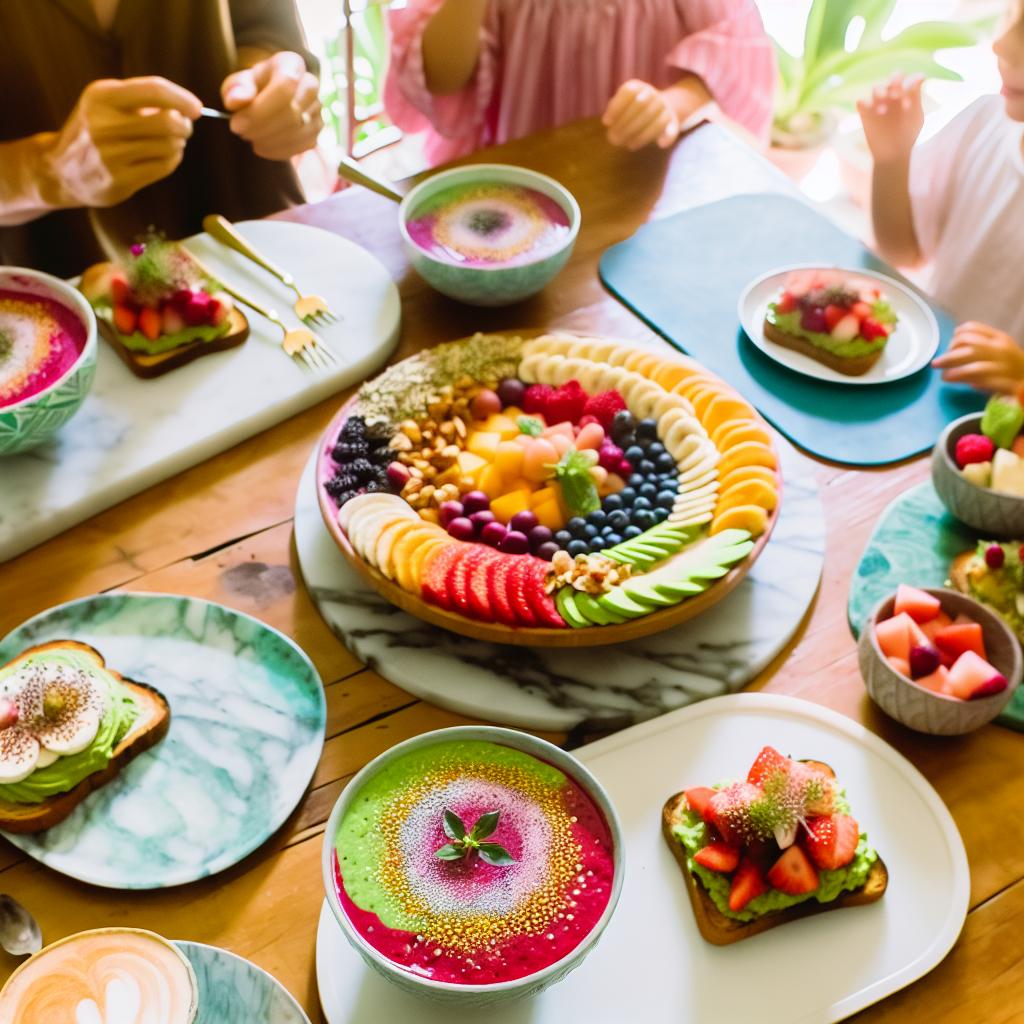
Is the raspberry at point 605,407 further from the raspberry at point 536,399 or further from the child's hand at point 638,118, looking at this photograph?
the child's hand at point 638,118

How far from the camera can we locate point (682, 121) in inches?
85.8

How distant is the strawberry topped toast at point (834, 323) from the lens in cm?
168

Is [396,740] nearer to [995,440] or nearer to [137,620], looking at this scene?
[137,620]

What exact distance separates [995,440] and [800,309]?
1.29ft

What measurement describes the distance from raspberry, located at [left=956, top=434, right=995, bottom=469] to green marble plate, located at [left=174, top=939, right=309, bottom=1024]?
1.03m

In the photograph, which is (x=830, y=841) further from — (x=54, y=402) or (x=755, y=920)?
(x=54, y=402)

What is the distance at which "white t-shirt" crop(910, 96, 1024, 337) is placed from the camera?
6.88 feet

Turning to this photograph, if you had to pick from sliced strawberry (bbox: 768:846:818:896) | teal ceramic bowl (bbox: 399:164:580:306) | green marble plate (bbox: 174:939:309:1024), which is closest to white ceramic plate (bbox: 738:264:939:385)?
teal ceramic bowl (bbox: 399:164:580:306)

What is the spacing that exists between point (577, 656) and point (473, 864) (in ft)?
1.25

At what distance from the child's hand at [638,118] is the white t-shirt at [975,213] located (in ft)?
1.85

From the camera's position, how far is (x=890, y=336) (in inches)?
69.1

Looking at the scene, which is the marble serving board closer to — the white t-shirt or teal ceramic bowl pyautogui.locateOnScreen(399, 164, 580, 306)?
teal ceramic bowl pyautogui.locateOnScreen(399, 164, 580, 306)

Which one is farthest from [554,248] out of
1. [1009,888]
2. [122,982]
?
[122,982]

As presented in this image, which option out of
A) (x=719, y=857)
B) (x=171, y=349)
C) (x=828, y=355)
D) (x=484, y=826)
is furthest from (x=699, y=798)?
(x=171, y=349)
